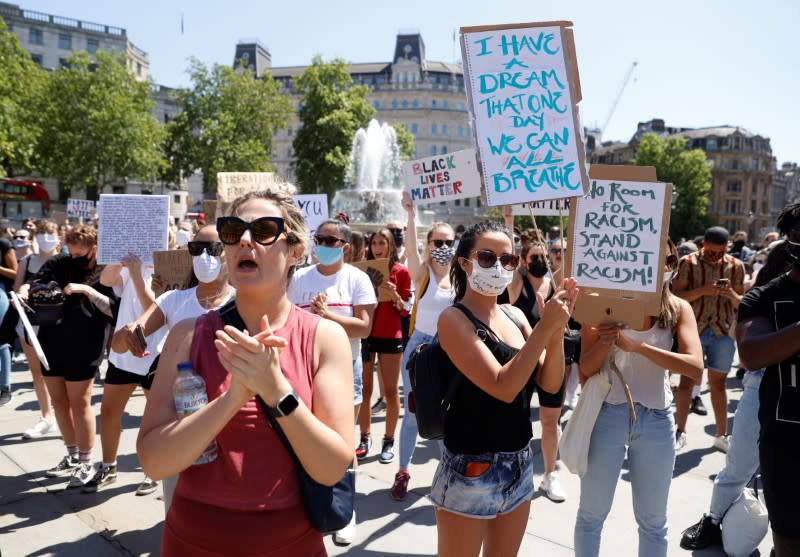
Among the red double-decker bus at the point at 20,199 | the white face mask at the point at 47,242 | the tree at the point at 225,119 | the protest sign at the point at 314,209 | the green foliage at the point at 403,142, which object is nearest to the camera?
the protest sign at the point at 314,209

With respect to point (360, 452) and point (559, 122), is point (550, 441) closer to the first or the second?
point (360, 452)

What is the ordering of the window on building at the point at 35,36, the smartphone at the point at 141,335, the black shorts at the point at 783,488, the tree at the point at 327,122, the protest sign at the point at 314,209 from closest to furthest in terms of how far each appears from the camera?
1. the black shorts at the point at 783,488
2. the smartphone at the point at 141,335
3. the protest sign at the point at 314,209
4. the tree at the point at 327,122
5. the window on building at the point at 35,36

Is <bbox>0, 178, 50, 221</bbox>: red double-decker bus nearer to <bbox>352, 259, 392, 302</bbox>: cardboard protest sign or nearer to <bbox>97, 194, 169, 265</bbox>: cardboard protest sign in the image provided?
<bbox>97, 194, 169, 265</bbox>: cardboard protest sign

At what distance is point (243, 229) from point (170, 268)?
2760 mm

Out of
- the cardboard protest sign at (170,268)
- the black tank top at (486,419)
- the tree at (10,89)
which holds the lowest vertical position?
the black tank top at (486,419)

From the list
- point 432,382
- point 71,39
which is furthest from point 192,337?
point 71,39

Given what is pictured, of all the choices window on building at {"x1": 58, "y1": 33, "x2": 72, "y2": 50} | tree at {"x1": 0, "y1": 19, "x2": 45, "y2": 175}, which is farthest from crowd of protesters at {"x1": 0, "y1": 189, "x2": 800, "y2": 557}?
window on building at {"x1": 58, "y1": 33, "x2": 72, "y2": 50}

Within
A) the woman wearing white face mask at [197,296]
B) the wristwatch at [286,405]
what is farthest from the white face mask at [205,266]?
the wristwatch at [286,405]

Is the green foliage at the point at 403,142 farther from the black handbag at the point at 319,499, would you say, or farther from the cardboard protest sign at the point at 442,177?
the black handbag at the point at 319,499

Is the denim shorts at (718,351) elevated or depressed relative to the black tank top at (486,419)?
depressed

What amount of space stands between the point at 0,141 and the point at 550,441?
2214 cm

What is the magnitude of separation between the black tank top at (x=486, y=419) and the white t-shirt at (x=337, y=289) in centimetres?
197

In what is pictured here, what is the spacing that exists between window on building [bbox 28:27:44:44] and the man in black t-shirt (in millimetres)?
70165

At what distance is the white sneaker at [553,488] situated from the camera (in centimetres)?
459
